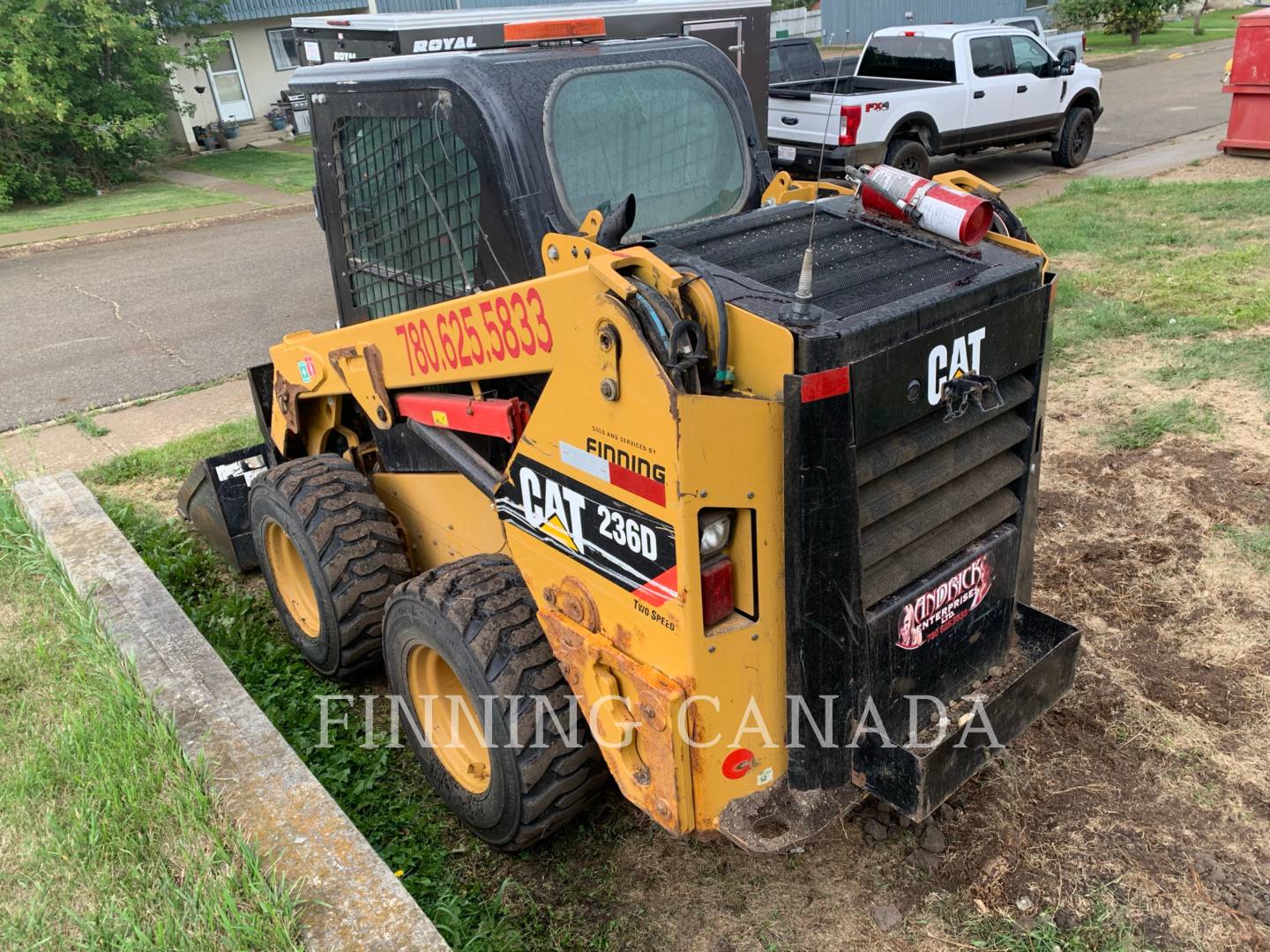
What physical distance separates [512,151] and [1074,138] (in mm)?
13176

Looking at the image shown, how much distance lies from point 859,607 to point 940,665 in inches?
20.0

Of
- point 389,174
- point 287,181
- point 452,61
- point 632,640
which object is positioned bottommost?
point 287,181

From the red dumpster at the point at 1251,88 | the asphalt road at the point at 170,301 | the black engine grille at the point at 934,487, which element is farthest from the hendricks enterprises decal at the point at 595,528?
the red dumpster at the point at 1251,88

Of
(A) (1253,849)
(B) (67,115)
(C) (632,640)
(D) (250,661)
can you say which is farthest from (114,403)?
(B) (67,115)

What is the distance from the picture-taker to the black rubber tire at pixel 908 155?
1165cm

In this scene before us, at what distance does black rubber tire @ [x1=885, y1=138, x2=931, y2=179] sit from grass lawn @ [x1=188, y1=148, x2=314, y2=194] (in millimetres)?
10602

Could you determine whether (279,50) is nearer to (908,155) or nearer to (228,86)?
(228,86)

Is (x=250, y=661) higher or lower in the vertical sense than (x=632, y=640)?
lower

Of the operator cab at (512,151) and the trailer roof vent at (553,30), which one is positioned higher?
the trailer roof vent at (553,30)

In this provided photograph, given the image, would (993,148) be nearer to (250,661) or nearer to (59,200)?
(250,661)

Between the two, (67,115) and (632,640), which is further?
(67,115)

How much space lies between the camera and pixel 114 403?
8.02 meters

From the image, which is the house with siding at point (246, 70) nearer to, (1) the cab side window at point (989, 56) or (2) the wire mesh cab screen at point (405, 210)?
(1) the cab side window at point (989, 56)

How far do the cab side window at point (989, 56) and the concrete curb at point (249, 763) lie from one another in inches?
455
